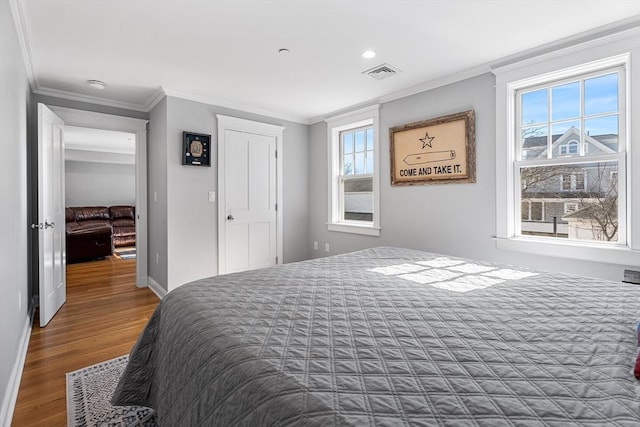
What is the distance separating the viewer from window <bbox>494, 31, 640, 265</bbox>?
2.25 metres

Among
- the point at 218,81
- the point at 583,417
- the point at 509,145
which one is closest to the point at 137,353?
the point at 583,417

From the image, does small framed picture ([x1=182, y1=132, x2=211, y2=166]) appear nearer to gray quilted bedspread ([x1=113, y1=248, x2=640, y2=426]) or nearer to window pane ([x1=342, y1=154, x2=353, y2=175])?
window pane ([x1=342, y1=154, x2=353, y2=175])

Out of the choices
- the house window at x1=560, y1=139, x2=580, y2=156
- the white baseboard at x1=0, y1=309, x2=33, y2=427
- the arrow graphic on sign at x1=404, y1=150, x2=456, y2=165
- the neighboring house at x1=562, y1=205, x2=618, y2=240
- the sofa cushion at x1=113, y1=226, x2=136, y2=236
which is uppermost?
the arrow graphic on sign at x1=404, y1=150, x2=456, y2=165

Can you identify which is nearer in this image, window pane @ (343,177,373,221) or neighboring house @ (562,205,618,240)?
neighboring house @ (562,205,618,240)

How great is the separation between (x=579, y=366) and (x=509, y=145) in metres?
2.37

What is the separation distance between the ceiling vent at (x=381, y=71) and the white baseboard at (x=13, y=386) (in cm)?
337

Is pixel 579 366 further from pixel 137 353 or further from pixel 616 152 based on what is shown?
pixel 616 152

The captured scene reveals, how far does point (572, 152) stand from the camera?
99.5 inches

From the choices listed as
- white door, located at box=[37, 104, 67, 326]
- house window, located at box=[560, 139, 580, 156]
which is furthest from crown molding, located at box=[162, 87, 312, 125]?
house window, located at box=[560, 139, 580, 156]

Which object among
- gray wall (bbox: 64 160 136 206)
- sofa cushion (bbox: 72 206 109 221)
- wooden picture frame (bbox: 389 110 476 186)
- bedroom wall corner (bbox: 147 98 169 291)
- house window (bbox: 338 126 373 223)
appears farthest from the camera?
gray wall (bbox: 64 160 136 206)

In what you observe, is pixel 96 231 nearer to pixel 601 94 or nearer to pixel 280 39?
pixel 280 39

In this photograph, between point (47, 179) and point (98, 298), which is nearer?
point (47, 179)

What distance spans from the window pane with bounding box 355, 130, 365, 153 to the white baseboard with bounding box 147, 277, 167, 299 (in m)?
2.92

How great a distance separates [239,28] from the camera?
2.28m
